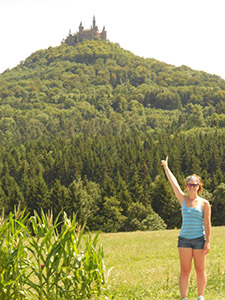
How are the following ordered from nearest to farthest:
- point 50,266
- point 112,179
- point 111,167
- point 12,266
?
1. point 12,266
2. point 50,266
3. point 112,179
4. point 111,167

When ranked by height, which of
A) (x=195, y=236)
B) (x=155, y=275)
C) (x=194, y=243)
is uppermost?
(x=195, y=236)

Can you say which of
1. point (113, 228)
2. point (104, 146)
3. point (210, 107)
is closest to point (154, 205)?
point (113, 228)

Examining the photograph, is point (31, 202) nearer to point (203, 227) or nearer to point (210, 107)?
point (203, 227)

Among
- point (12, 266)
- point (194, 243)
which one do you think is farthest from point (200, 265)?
point (12, 266)

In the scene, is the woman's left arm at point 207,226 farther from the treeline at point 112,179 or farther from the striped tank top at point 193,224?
the treeline at point 112,179

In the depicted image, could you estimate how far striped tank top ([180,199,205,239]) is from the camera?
7703 mm

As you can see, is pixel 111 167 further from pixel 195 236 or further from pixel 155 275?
pixel 195 236

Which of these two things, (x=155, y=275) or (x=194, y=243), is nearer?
(x=194, y=243)

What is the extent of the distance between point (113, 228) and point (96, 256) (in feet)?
189

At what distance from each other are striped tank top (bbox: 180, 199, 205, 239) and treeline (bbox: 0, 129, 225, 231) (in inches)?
1996

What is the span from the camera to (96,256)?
26.8 feet

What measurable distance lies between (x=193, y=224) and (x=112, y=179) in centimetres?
8002

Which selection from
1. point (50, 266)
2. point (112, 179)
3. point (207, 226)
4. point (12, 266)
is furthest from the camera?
point (112, 179)

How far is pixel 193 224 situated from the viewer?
304 inches
